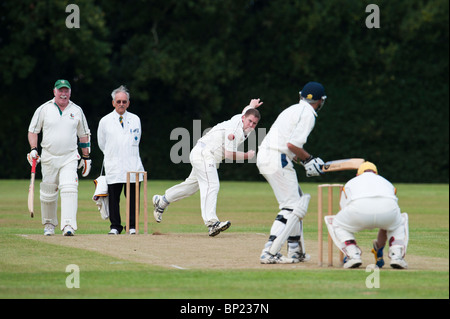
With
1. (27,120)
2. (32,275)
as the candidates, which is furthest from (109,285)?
(27,120)

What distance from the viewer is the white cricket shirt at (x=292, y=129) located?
351 inches

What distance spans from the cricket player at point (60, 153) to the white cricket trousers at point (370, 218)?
4409mm

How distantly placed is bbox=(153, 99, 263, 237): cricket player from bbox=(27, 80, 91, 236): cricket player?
5.32 ft

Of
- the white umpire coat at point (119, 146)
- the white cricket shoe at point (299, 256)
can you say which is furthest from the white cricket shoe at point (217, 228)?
the white cricket shoe at point (299, 256)

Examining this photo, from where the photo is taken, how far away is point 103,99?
3109cm

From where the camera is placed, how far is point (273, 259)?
912cm

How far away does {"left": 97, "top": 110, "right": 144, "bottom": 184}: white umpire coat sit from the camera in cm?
1241

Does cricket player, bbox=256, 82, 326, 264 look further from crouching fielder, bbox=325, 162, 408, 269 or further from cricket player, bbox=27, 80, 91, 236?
cricket player, bbox=27, 80, 91, 236

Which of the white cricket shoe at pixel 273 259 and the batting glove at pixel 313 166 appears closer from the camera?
the batting glove at pixel 313 166

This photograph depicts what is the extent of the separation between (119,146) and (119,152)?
90mm

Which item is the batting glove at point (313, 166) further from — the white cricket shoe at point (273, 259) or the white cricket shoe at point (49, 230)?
the white cricket shoe at point (49, 230)

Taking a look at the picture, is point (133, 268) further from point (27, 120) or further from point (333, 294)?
point (27, 120)

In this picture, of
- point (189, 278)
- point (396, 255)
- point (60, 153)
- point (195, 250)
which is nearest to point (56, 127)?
point (60, 153)
